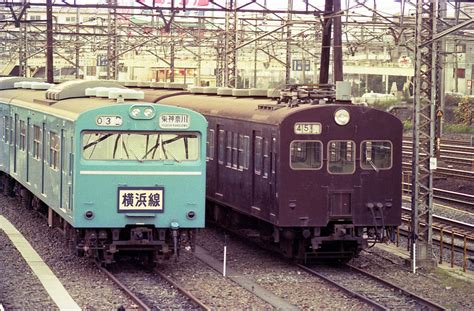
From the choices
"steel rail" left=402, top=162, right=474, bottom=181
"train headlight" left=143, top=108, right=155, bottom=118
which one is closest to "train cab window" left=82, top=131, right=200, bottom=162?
"train headlight" left=143, top=108, right=155, bottom=118

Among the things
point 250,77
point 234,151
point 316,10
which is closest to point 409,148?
point 316,10

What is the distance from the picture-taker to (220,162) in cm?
1877

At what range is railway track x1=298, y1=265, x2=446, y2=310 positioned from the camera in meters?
13.2

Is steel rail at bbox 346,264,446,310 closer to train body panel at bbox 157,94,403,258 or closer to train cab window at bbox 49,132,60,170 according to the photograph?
train body panel at bbox 157,94,403,258

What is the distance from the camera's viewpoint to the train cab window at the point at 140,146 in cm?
1456

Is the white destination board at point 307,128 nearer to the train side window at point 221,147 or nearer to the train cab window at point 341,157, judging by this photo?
the train cab window at point 341,157

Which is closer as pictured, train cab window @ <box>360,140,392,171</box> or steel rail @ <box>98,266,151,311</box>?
steel rail @ <box>98,266,151,311</box>

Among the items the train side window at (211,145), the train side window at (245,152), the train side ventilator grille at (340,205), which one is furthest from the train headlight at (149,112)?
the train side window at (211,145)

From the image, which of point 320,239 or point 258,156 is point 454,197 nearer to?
point 258,156

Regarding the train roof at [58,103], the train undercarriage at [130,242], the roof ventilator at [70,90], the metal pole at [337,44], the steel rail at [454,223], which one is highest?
the metal pole at [337,44]

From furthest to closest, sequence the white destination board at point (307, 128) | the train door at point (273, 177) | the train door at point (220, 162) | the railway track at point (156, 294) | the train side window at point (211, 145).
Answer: the train side window at point (211, 145) < the train door at point (220, 162) < the train door at point (273, 177) < the white destination board at point (307, 128) < the railway track at point (156, 294)

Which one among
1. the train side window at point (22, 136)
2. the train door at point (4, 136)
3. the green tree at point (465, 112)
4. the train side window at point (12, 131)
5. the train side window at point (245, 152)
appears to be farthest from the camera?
the green tree at point (465, 112)

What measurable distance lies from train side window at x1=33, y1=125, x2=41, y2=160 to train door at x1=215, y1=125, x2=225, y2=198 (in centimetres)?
330

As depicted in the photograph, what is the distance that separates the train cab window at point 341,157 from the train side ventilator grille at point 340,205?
372 millimetres
